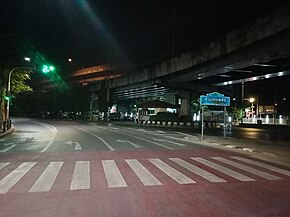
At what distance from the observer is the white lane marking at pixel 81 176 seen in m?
8.91

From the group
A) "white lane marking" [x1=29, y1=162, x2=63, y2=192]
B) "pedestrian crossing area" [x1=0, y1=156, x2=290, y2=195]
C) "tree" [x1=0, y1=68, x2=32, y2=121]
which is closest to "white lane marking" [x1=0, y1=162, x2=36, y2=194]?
"pedestrian crossing area" [x1=0, y1=156, x2=290, y2=195]

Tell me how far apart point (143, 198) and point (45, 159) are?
7818mm

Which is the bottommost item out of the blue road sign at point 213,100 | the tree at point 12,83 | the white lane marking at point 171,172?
the white lane marking at point 171,172

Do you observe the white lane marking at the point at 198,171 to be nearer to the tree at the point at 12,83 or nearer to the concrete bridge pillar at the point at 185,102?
the tree at the point at 12,83

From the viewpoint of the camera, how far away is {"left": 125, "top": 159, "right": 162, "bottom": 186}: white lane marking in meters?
9.46

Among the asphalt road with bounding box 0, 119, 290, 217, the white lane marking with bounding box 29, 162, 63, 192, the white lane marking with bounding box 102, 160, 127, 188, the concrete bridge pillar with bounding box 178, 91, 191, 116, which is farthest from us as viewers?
the concrete bridge pillar with bounding box 178, 91, 191, 116

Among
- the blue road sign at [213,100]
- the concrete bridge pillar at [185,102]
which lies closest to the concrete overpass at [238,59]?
the concrete bridge pillar at [185,102]

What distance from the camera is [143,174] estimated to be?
35.1 feet

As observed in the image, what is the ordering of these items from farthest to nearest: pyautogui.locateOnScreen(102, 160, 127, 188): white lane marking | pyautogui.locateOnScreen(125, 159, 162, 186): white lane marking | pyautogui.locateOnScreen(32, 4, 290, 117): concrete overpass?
pyautogui.locateOnScreen(32, 4, 290, 117): concrete overpass, pyautogui.locateOnScreen(125, 159, 162, 186): white lane marking, pyautogui.locateOnScreen(102, 160, 127, 188): white lane marking

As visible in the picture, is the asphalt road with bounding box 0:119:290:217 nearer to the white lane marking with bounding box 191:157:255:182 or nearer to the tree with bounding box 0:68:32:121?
the white lane marking with bounding box 191:157:255:182

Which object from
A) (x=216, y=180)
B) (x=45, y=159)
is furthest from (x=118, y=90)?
(x=216, y=180)

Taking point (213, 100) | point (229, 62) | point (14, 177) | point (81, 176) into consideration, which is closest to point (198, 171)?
point (81, 176)

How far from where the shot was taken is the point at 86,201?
293 inches

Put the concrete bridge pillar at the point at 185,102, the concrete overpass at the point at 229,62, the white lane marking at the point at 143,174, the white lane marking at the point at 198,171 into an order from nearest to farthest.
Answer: the white lane marking at the point at 143,174 → the white lane marking at the point at 198,171 → the concrete overpass at the point at 229,62 → the concrete bridge pillar at the point at 185,102
